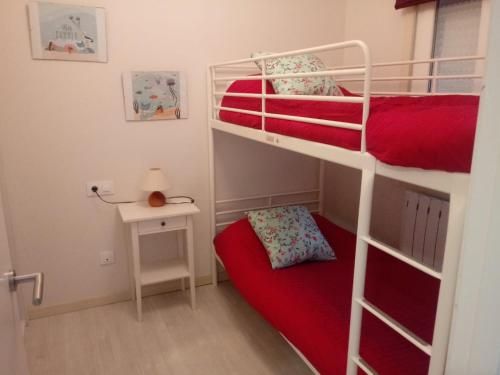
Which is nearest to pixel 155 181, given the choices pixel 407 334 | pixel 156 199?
pixel 156 199

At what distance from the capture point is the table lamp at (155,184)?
8.20 feet

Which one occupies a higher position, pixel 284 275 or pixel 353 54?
pixel 353 54

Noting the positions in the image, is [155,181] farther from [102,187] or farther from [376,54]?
[376,54]

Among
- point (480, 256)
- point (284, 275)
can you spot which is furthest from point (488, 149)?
point (284, 275)

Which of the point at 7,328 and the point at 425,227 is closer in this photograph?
the point at 7,328

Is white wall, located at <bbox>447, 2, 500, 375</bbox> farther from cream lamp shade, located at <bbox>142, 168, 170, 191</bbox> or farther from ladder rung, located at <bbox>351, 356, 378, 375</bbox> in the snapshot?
cream lamp shade, located at <bbox>142, 168, 170, 191</bbox>

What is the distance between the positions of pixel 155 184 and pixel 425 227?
1.70 metres

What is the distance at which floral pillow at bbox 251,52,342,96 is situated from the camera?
6.57 feet

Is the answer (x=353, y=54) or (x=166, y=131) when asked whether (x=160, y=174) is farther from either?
(x=353, y=54)

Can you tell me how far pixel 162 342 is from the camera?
2334 mm

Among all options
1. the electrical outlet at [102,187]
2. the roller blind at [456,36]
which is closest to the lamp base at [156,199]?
the electrical outlet at [102,187]

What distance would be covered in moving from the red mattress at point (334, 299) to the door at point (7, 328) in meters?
1.07

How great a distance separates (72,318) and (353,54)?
2788 mm

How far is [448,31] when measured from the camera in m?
2.26
